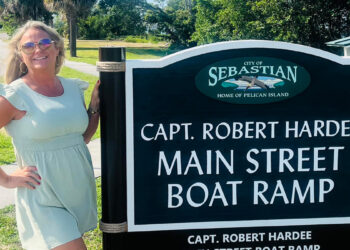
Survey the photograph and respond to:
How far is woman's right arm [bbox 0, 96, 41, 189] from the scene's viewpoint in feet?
8.75

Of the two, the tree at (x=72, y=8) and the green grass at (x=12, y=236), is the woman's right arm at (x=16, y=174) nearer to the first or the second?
the green grass at (x=12, y=236)

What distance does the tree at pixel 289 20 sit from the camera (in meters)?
20.8

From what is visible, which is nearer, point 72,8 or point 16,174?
point 16,174

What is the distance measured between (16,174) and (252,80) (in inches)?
50.1

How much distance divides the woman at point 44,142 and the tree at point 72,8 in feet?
121

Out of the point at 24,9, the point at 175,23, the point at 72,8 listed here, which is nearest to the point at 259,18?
the point at 72,8

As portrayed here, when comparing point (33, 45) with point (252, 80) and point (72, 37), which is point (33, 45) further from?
point (72, 37)

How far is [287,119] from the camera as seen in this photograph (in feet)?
9.32

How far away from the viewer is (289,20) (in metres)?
20.8

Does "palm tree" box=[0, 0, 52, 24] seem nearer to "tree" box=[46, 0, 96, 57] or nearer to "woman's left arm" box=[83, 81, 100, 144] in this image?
"tree" box=[46, 0, 96, 57]

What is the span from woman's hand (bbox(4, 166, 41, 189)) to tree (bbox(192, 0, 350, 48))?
61.3 feet

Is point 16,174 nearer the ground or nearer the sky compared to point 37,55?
nearer the ground

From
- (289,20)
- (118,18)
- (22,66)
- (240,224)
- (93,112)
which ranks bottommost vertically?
(240,224)

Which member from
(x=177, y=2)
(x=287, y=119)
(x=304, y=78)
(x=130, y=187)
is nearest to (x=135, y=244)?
(x=130, y=187)
